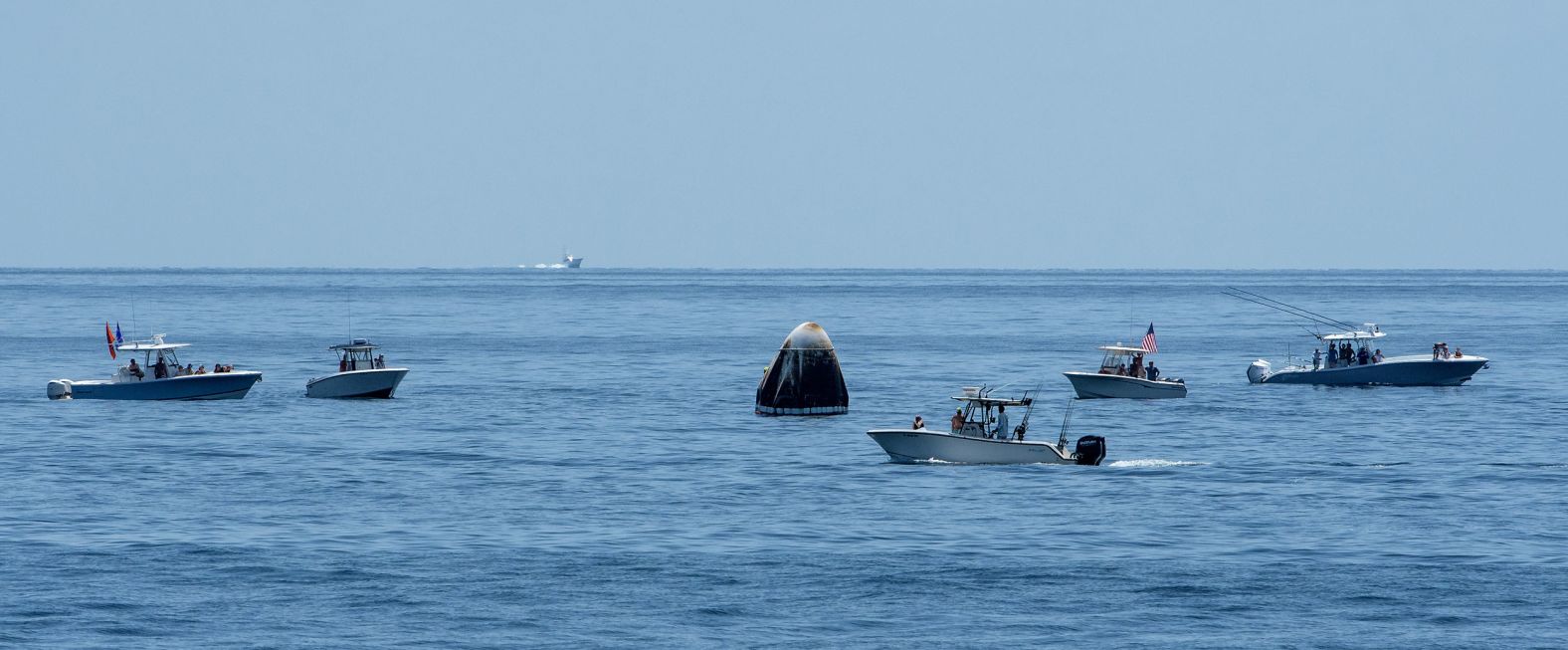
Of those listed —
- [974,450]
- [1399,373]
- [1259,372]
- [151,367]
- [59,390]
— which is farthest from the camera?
[1259,372]

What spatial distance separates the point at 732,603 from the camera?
36.1 metres

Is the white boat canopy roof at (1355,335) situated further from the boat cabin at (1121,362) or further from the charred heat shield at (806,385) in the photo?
the charred heat shield at (806,385)

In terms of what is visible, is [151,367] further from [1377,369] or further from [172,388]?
[1377,369]

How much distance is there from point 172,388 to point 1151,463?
47.0 meters

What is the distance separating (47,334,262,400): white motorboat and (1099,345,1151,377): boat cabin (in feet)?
131

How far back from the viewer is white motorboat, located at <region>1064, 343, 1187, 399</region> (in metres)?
87.7

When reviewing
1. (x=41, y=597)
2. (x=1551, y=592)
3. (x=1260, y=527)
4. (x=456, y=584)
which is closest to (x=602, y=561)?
(x=456, y=584)

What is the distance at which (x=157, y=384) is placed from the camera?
84.9m

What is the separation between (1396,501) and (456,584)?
2602 centimetres

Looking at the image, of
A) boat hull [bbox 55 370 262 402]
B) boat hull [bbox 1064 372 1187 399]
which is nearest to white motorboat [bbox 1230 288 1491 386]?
boat hull [bbox 1064 372 1187 399]

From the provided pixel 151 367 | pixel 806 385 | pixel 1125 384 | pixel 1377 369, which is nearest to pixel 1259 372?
pixel 1377 369

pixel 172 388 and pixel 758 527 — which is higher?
pixel 172 388

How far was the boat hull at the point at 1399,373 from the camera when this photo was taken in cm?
9400

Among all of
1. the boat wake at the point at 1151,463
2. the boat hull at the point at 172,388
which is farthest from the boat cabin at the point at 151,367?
the boat wake at the point at 1151,463
